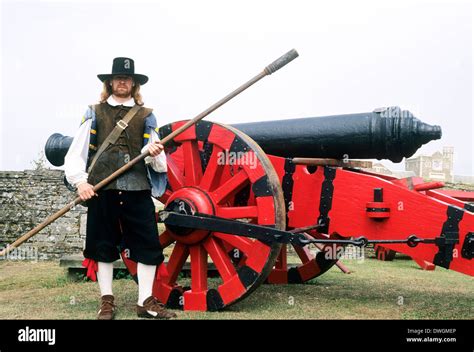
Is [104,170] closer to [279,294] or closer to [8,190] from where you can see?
[279,294]

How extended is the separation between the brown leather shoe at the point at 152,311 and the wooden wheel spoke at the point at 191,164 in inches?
42.1

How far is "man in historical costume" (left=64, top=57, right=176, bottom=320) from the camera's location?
173 inches

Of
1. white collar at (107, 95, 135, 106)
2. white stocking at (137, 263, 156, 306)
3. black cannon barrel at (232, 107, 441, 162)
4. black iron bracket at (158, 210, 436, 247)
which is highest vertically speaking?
white collar at (107, 95, 135, 106)

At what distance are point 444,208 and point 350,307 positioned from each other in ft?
3.90

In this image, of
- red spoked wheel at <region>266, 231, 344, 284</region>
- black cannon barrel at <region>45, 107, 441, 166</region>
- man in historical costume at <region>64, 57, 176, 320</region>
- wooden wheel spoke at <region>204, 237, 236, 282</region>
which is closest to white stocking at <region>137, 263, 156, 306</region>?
man in historical costume at <region>64, 57, 176, 320</region>

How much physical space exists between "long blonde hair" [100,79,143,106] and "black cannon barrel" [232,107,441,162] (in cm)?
115

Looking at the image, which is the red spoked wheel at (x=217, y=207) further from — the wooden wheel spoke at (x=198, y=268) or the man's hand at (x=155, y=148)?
the man's hand at (x=155, y=148)

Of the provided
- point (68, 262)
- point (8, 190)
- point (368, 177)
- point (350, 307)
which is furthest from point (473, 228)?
point (8, 190)

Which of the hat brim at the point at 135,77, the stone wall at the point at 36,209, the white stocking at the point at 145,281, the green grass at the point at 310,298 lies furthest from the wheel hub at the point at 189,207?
the stone wall at the point at 36,209

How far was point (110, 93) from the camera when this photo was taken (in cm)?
458

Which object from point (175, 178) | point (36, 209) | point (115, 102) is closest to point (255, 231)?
point (175, 178)

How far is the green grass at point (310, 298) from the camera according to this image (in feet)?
15.0

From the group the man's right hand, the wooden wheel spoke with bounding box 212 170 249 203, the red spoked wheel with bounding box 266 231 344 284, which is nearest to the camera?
the man's right hand

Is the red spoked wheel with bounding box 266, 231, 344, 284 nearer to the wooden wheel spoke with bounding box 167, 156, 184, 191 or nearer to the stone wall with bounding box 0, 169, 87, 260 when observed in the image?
the wooden wheel spoke with bounding box 167, 156, 184, 191
